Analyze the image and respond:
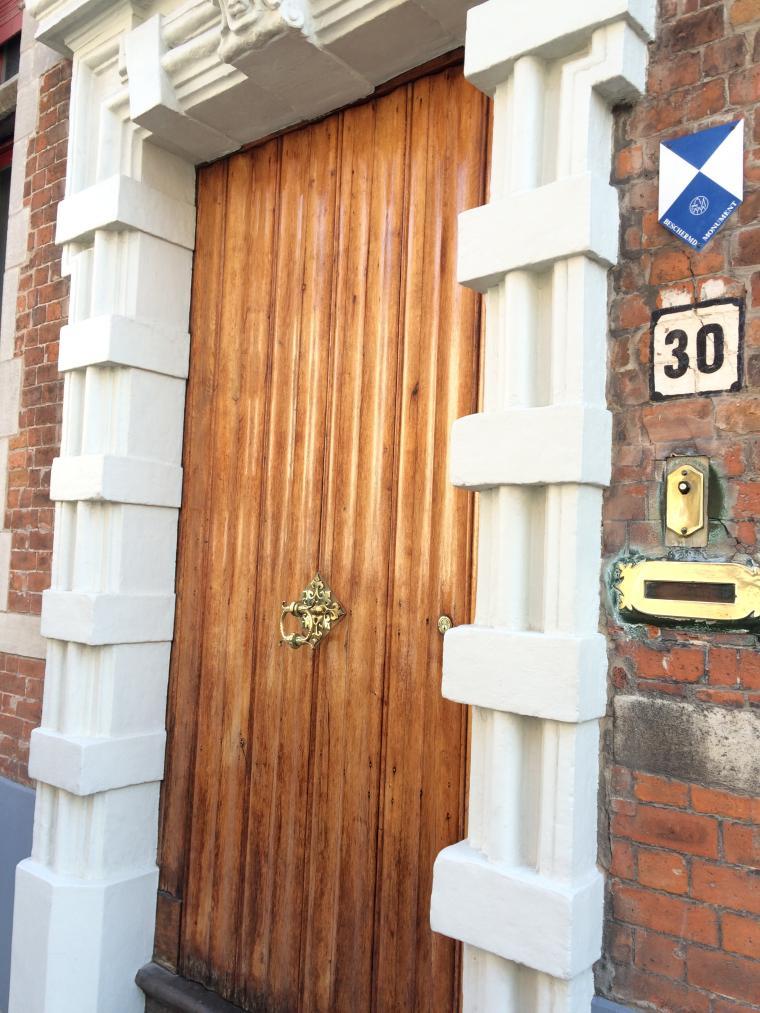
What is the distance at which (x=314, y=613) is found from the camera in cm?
282

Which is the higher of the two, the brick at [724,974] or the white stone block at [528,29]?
the white stone block at [528,29]

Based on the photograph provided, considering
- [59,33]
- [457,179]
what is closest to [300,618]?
[457,179]

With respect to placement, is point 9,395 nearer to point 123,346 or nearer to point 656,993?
point 123,346

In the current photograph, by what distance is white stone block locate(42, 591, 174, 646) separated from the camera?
3141 mm

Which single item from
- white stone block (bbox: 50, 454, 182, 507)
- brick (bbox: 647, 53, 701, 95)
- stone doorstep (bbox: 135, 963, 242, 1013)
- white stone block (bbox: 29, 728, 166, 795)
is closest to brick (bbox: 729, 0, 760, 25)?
brick (bbox: 647, 53, 701, 95)

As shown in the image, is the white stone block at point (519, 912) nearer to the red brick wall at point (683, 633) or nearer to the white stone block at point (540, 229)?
the red brick wall at point (683, 633)

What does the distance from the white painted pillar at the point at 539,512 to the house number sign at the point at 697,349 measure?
0.14 meters

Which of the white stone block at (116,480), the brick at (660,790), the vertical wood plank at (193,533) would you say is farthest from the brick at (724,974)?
the white stone block at (116,480)

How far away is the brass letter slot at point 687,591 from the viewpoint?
1.84 meters

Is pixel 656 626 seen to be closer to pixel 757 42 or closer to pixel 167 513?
pixel 757 42

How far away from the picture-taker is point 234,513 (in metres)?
3.18

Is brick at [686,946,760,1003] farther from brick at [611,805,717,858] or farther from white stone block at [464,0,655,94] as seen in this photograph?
white stone block at [464,0,655,94]

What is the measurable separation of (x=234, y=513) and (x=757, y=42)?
7.14ft

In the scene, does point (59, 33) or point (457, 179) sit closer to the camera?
point (457, 179)
